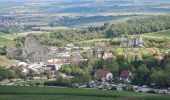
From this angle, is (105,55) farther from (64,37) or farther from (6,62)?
(64,37)

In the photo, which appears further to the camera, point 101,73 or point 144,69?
point 101,73

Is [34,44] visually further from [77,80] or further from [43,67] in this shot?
[77,80]

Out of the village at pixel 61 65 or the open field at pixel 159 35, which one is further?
the open field at pixel 159 35

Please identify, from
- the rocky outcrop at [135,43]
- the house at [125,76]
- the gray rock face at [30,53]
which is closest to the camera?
the house at [125,76]

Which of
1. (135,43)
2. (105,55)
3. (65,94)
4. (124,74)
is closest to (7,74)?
(124,74)

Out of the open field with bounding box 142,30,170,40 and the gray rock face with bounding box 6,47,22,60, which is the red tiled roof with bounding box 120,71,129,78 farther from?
the open field with bounding box 142,30,170,40

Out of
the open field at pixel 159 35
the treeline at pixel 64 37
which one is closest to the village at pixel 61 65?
the treeline at pixel 64 37

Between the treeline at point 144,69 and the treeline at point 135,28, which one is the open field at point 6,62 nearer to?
the treeline at point 144,69
